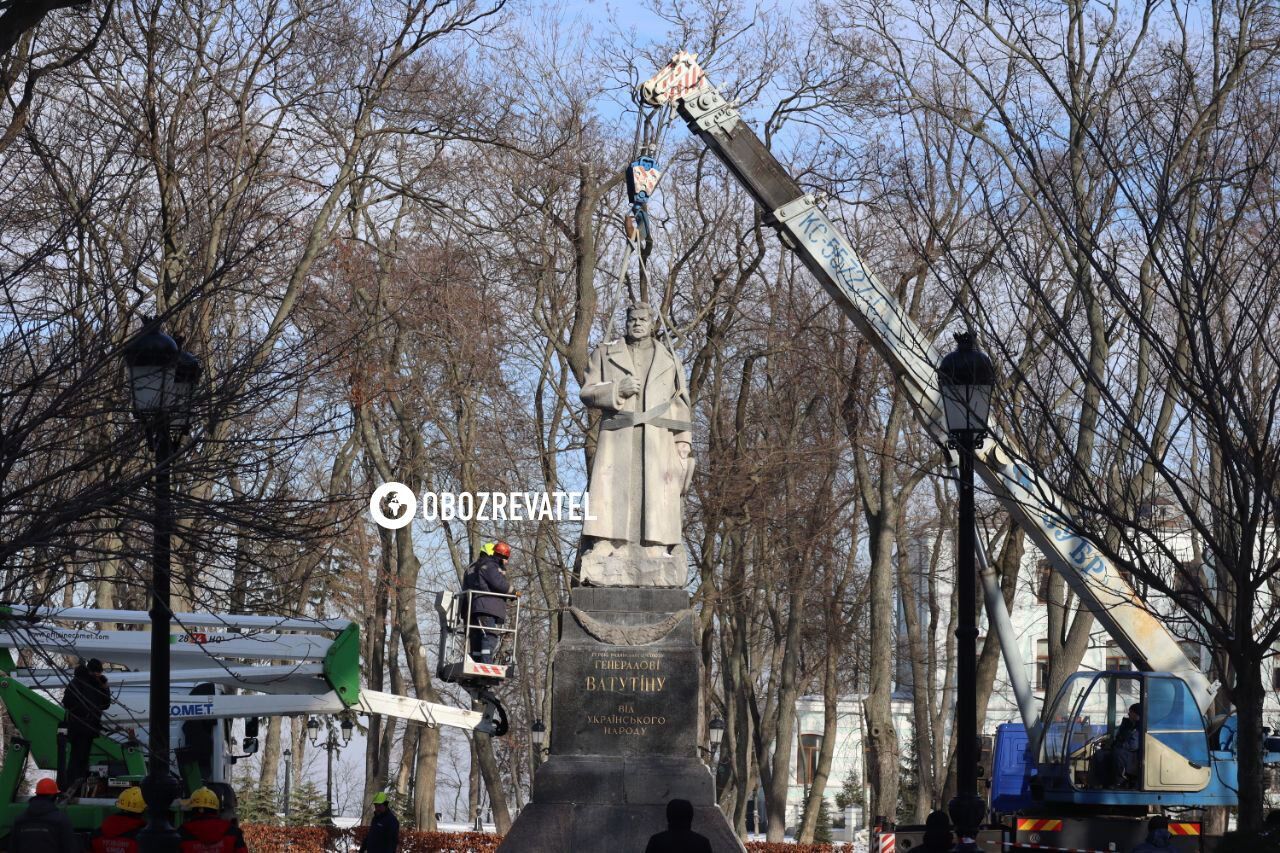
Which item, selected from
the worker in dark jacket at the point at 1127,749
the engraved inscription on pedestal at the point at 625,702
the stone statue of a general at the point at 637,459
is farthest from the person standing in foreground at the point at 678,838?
the worker in dark jacket at the point at 1127,749

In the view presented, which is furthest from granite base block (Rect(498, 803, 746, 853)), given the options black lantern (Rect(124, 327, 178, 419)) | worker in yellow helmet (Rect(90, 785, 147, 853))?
black lantern (Rect(124, 327, 178, 419))

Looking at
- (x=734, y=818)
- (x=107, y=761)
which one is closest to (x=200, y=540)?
(x=107, y=761)

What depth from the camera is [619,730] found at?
1570 centimetres

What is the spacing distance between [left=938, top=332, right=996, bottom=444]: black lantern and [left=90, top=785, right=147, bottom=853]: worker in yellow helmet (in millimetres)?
6150

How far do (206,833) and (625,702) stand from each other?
20.4ft

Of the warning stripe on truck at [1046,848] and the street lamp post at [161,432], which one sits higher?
the street lamp post at [161,432]

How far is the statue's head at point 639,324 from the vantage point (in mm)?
16812

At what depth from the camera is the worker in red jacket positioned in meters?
9.95

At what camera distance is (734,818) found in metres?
32.9

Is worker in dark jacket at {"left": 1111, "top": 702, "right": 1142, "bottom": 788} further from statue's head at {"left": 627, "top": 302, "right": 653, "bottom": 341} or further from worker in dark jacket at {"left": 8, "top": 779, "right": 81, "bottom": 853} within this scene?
worker in dark jacket at {"left": 8, "top": 779, "right": 81, "bottom": 853}

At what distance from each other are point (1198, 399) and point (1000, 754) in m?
12.3

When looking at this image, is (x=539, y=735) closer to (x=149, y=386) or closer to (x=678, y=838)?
(x=149, y=386)

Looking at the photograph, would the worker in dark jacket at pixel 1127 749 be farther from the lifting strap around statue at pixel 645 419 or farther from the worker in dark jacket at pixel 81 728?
the worker in dark jacket at pixel 81 728

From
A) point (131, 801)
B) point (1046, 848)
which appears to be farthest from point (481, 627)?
point (131, 801)
